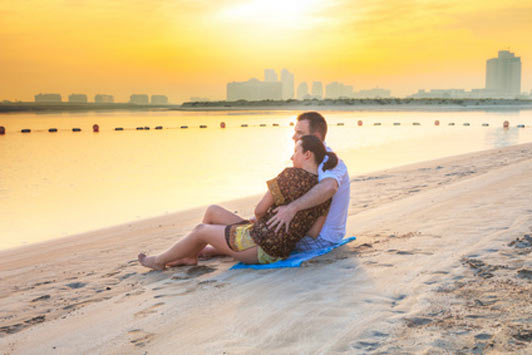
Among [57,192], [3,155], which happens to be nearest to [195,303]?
[57,192]

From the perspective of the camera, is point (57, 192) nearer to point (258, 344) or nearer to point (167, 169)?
point (167, 169)

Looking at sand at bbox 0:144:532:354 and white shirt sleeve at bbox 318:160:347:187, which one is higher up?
white shirt sleeve at bbox 318:160:347:187

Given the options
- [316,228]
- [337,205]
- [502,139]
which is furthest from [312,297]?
[502,139]

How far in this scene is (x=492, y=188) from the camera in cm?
717

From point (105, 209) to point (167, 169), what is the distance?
628 cm

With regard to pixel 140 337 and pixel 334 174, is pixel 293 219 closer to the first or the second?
pixel 334 174

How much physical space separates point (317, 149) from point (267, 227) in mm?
734

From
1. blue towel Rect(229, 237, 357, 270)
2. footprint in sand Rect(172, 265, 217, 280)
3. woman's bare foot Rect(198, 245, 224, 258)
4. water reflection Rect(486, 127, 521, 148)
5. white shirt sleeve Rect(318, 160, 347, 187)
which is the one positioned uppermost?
white shirt sleeve Rect(318, 160, 347, 187)

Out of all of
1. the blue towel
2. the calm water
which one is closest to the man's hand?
the blue towel

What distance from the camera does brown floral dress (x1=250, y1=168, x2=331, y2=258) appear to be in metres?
3.82

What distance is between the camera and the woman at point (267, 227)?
12.6 feet

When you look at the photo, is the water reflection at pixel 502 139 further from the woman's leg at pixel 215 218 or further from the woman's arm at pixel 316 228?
the woman's leg at pixel 215 218

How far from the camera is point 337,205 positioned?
165 inches

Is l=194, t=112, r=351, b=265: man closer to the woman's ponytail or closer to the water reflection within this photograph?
the woman's ponytail
